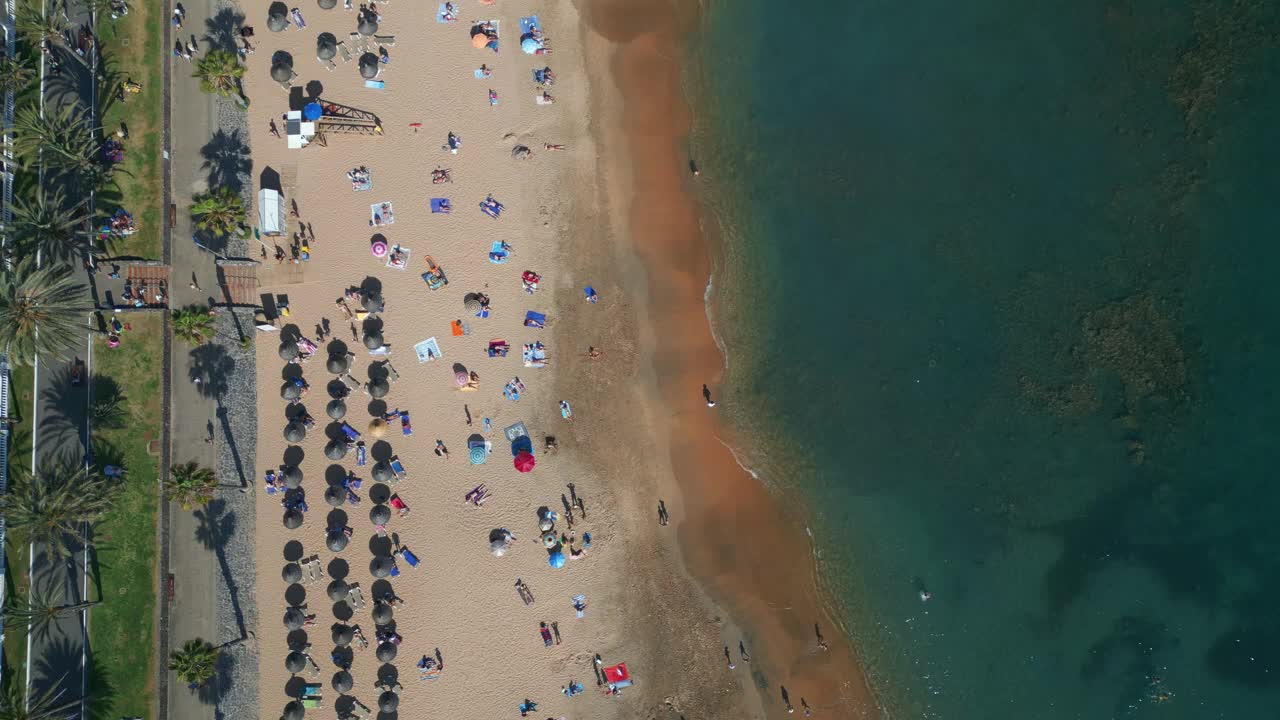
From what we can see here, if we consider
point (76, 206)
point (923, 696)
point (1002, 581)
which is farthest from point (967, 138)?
point (76, 206)

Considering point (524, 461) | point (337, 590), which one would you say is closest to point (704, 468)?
point (524, 461)

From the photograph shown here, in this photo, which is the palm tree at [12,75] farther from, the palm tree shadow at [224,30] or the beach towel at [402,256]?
the beach towel at [402,256]

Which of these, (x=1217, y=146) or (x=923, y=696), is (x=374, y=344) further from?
(x=1217, y=146)

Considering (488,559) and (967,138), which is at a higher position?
(967,138)

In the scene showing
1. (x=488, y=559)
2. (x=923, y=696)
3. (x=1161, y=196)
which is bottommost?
(x=923, y=696)

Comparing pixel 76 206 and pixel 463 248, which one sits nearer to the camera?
pixel 76 206

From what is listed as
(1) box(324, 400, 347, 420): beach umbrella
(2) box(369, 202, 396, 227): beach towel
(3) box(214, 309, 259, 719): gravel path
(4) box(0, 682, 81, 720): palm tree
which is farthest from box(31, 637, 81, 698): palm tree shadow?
(2) box(369, 202, 396, 227): beach towel

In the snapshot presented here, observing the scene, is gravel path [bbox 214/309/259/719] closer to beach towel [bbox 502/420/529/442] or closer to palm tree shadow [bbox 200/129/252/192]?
palm tree shadow [bbox 200/129/252/192]
